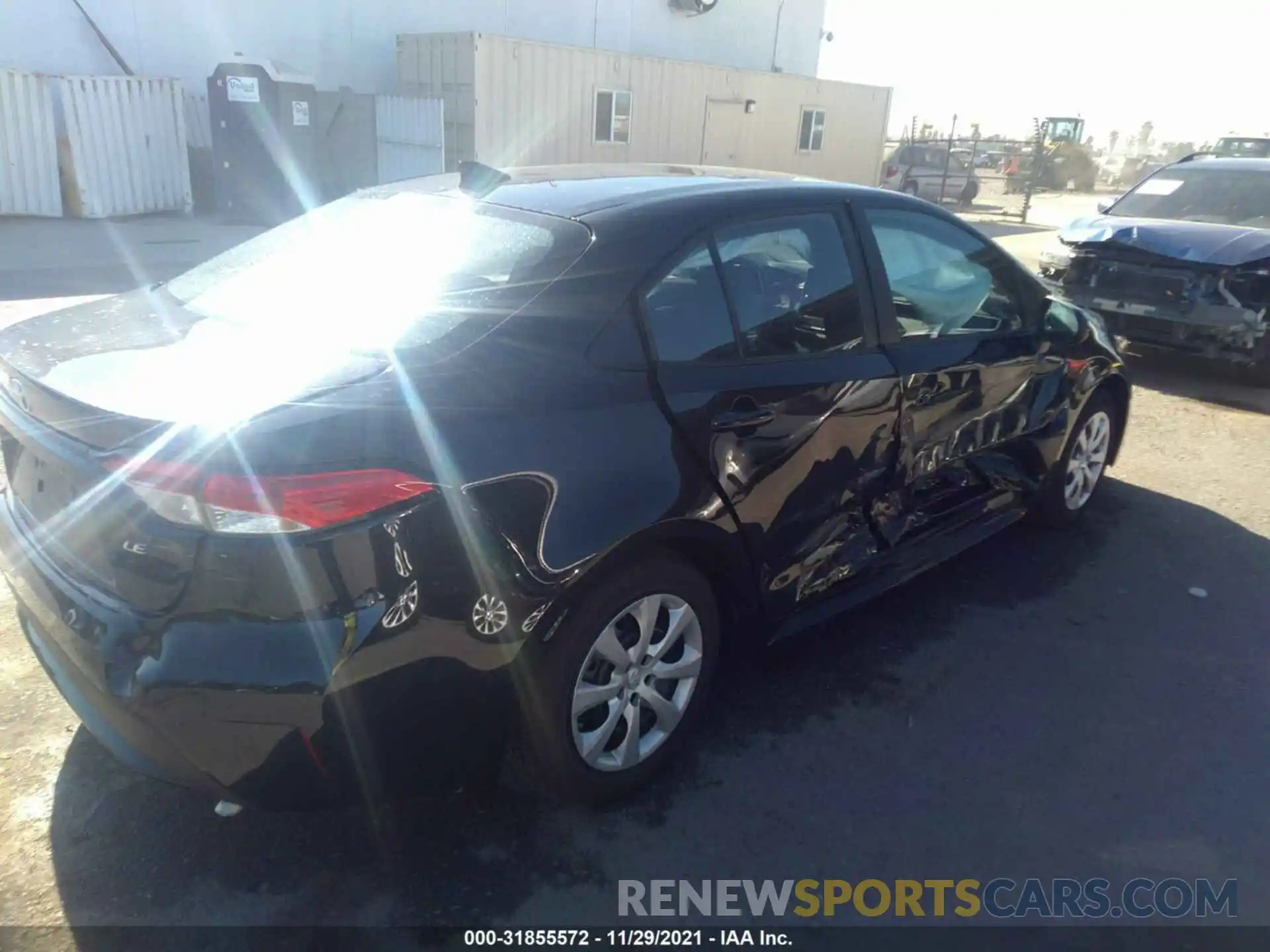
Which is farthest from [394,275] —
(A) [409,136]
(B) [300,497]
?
(A) [409,136]

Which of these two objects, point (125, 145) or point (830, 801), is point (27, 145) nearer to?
point (125, 145)

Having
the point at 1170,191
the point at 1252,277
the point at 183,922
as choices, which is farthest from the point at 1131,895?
the point at 1170,191

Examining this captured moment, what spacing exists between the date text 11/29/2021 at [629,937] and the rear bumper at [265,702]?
1.28ft

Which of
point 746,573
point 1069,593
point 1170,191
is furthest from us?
point 1170,191

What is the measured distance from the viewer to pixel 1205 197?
8125 mm

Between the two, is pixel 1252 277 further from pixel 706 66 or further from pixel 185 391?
pixel 706 66

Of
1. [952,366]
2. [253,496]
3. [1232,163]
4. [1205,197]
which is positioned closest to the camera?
[253,496]

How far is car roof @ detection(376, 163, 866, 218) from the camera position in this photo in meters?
2.88

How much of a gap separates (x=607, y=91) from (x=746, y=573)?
14998 mm

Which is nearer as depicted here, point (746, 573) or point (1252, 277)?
point (746, 573)

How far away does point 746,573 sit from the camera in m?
2.90

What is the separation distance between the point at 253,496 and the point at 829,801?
1.83 m

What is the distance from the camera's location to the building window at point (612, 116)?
16.3 meters

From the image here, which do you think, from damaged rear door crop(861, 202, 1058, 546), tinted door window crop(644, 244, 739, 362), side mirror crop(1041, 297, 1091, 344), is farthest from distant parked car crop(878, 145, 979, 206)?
tinted door window crop(644, 244, 739, 362)
